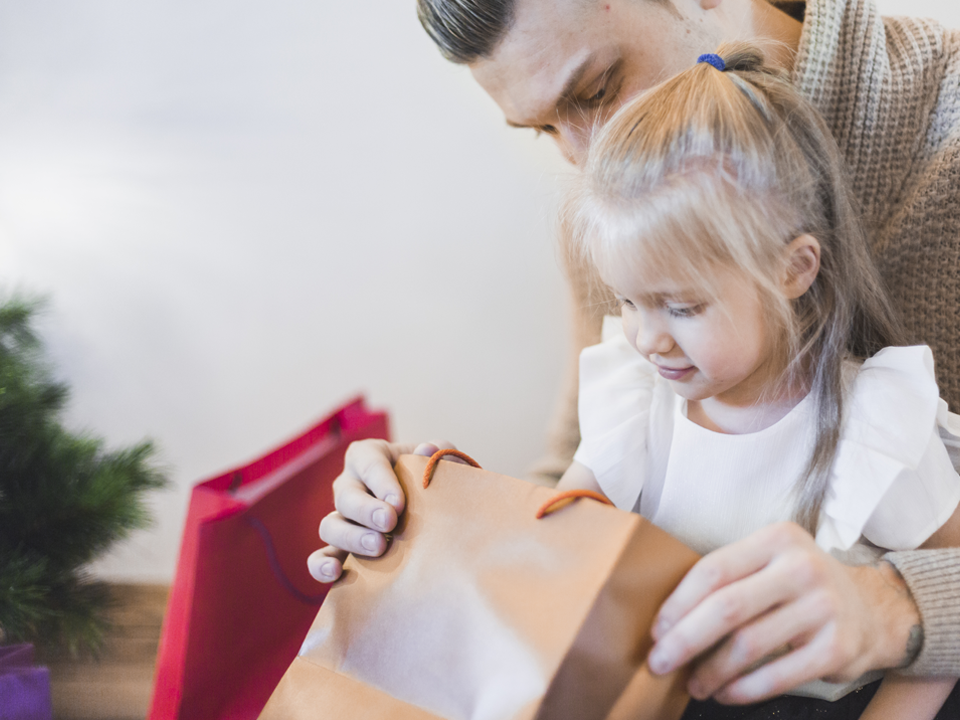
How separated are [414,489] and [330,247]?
0.75m

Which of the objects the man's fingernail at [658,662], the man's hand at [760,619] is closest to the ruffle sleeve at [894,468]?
the man's hand at [760,619]

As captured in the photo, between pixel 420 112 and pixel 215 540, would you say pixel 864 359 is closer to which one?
pixel 215 540

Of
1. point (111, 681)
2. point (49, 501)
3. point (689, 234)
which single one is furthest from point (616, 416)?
point (111, 681)

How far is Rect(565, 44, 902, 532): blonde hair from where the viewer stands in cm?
51

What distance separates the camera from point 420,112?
3.59 feet

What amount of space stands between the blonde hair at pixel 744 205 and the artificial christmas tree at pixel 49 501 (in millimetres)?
671

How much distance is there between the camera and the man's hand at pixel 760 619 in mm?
410

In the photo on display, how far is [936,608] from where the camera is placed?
0.48m

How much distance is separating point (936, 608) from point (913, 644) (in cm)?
3

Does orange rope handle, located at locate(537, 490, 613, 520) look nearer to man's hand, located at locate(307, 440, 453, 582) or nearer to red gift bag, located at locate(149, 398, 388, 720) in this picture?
man's hand, located at locate(307, 440, 453, 582)

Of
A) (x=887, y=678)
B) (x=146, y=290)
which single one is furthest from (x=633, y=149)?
(x=146, y=290)

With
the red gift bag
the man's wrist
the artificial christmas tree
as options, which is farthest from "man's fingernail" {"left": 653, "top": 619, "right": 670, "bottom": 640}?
the artificial christmas tree

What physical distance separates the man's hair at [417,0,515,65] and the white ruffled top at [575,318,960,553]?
1.09 feet

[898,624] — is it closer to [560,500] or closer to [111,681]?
[560,500]
